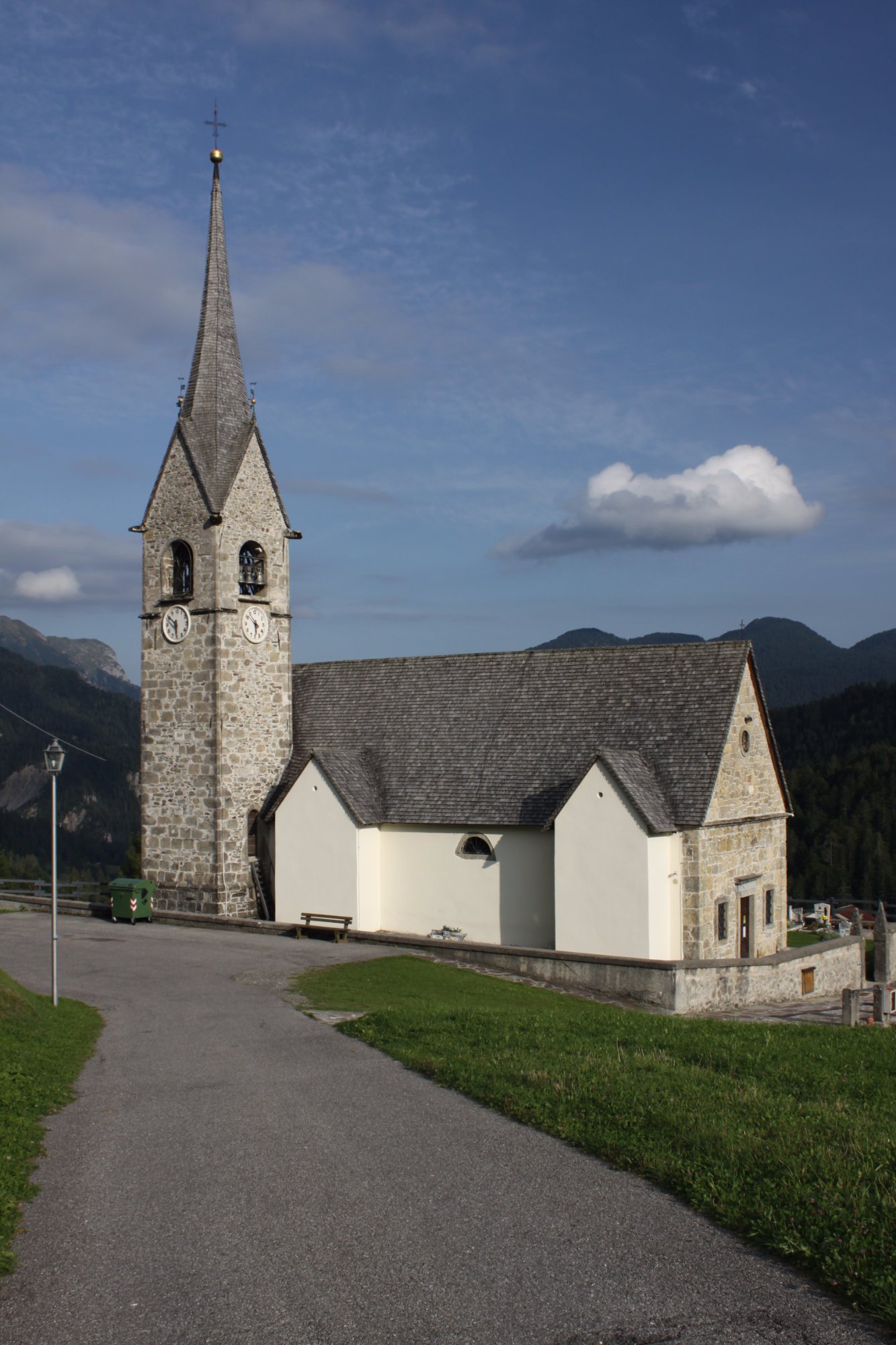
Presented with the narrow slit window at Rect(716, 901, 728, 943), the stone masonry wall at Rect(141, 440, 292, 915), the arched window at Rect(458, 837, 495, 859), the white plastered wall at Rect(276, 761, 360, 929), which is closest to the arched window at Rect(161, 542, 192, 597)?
the stone masonry wall at Rect(141, 440, 292, 915)

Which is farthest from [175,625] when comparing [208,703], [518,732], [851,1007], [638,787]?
[851,1007]

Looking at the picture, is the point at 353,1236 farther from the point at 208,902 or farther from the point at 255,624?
the point at 255,624

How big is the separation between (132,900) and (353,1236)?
2245 centimetres

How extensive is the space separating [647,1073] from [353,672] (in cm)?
2165

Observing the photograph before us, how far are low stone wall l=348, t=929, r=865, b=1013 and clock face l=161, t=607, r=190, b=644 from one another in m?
9.30

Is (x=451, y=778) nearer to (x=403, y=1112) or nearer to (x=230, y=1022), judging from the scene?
(x=230, y=1022)

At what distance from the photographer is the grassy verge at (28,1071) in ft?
26.4

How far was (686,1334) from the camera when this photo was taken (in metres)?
5.93

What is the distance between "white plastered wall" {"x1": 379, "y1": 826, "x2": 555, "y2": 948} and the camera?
2595 centimetres

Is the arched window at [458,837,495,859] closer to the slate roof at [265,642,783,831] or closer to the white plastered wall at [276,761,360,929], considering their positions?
the slate roof at [265,642,783,831]

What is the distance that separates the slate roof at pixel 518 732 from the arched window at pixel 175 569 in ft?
15.7

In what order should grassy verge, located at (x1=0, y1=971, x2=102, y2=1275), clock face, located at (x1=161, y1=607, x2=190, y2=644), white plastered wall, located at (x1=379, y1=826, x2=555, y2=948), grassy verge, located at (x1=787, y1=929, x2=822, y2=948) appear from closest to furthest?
grassy verge, located at (x1=0, y1=971, x2=102, y2=1275), white plastered wall, located at (x1=379, y1=826, x2=555, y2=948), clock face, located at (x1=161, y1=607, x2=190, y2=644), grassy verge, located at (x1=787, y1=929, x2=822, y2=948)

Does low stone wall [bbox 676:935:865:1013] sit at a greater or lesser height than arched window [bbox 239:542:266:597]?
lesser

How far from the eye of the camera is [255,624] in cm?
3009
